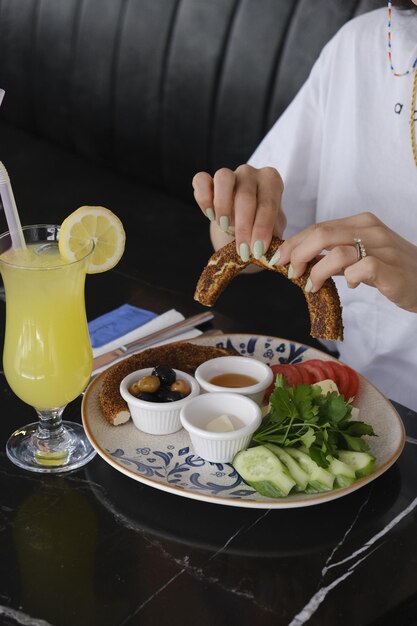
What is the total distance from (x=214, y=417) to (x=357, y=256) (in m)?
0.32

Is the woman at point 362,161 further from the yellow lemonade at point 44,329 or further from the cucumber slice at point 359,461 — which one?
the cucumber slice at point 359,461

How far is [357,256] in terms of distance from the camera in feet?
4.33

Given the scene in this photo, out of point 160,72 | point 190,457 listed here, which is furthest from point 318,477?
point 160,72

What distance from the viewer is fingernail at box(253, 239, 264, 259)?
1414mm

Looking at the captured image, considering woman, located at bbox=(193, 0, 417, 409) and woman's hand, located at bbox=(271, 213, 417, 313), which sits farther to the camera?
woman, located at bbox=(193, 0, 417, 409)

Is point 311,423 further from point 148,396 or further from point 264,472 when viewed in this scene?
point 148,396

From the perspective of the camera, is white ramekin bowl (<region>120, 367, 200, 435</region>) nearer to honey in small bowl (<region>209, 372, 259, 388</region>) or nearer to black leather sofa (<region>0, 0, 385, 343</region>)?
honey in small bowl (<region>209, 372, 259, 388</region>)

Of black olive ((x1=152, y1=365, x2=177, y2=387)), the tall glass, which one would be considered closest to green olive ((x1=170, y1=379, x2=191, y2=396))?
black olive ((x1=152, y1=365, x2=177, y2=387))

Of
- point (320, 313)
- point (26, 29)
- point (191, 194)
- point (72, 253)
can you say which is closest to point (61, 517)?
point (72, 253)

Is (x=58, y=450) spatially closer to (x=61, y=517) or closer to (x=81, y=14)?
(x=61, y=517)

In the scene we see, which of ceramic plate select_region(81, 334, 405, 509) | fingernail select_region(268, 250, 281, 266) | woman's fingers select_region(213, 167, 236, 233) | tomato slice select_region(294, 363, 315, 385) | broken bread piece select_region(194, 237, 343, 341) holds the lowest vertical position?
ceramic plate select_region(81, 334, 405, 509)

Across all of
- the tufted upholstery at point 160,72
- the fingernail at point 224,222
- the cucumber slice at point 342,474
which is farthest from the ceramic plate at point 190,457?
the tufted upholstery at point 160,72

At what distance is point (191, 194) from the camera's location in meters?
3.08

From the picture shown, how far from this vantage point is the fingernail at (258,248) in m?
1.41
